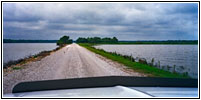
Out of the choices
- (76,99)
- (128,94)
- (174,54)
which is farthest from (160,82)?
(174,54)

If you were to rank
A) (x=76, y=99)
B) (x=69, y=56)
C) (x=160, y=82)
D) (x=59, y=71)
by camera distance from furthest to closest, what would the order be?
(x=69, y=56) → (x=59, y=71) → (x=160, y=82) → (x=76, y=99)

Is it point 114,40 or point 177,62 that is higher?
point 114,40

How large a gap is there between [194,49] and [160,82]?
268 inches

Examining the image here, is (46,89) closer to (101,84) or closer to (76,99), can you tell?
(101,84)

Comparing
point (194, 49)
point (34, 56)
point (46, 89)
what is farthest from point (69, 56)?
point (46, 89)

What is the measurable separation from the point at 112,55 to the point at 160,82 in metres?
13.9

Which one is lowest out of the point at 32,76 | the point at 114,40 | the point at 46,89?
the point at 32,76

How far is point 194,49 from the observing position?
360 inches

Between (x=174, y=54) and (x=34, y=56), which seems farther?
(x=34, y=56)

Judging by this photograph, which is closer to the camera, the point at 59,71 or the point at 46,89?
the point at 46,89

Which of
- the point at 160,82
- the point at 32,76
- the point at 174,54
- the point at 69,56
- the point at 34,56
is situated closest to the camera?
the point at 160,82

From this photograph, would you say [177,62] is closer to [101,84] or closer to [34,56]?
[34,56]

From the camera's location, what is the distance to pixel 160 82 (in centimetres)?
286

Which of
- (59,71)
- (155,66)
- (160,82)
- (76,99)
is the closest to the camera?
(76,99)
